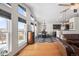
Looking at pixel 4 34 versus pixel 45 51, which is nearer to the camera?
pixel 4 34

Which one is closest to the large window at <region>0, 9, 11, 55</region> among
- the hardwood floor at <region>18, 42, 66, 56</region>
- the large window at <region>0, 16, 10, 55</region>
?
the large window at <region>0, 16, 10, 55</region>

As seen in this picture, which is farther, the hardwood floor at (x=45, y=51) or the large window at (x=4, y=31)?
the hardwood floor at (x=45, y=51)

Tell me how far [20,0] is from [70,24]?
4695 mm

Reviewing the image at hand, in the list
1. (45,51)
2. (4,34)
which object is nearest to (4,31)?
(4,34)

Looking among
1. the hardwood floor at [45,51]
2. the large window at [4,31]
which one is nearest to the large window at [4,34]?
the large window at [4,31]

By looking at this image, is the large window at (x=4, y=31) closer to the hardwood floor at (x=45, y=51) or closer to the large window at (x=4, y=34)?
the large window at (x=4, y=34)

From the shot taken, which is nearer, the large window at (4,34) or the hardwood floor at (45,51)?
the large window at (4,34)

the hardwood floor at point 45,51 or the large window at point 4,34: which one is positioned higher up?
the large window at point 4,34

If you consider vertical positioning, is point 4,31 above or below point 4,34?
above

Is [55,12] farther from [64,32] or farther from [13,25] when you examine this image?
[13,25]

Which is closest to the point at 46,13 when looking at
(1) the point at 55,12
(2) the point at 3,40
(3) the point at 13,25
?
(1) the point at 55,12

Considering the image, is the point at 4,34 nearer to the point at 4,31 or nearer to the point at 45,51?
the point at 4,31

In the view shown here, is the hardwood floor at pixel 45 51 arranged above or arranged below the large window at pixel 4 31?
below

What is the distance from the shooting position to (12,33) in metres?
5.12
